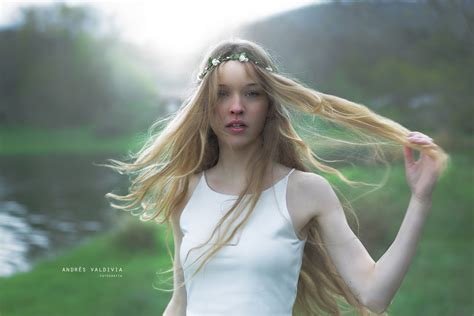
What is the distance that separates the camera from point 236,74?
5.85 feet

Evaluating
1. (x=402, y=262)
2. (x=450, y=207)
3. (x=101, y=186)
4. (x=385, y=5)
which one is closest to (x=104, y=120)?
(x=101, y=186)

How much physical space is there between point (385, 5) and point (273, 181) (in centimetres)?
701

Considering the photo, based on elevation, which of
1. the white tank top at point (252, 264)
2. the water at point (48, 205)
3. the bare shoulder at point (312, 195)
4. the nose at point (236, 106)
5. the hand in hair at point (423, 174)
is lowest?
the water at point (48, 205)

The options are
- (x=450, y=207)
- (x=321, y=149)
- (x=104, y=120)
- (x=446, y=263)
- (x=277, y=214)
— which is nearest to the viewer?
(x=277, y=214)

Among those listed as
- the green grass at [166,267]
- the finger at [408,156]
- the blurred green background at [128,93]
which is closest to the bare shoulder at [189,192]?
the finger at [408,156]

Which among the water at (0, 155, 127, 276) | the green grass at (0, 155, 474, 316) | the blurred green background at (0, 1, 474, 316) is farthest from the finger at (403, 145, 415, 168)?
the water at (0, 155, 127, 276)

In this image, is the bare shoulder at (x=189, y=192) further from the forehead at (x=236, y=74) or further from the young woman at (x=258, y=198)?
the forehead at (x=236, y=74)

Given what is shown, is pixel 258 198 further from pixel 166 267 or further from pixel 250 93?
pixel 166 267

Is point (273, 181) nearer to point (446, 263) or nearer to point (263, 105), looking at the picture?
point (263, 105)

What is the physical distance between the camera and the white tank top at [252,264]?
1706mm

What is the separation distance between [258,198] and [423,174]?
1.49 feet

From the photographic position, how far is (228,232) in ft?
5.78

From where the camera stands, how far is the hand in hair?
1.55 meters

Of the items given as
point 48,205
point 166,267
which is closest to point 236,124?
point 166,267
